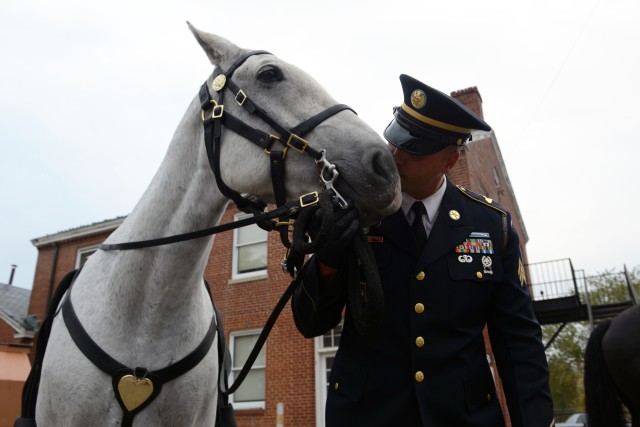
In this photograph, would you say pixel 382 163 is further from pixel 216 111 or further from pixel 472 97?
pixel 472 97

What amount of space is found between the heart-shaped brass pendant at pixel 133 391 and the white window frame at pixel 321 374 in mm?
10331

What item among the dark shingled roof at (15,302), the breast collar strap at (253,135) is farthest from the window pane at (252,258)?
the breast collar strap at (253,135)

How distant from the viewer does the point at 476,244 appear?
234cm

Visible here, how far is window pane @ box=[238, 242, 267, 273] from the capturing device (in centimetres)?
1476

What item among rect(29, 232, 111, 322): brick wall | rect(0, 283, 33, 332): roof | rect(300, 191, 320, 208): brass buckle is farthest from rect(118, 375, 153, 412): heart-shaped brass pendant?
rect(0, 283, 33, 332): roof

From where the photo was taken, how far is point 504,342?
7.38 feet

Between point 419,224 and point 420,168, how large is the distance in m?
0.27

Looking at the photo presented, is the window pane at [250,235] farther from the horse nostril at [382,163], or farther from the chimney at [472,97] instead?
the horse nostril at [382,163]

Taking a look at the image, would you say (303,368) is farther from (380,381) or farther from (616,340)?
(380,381)

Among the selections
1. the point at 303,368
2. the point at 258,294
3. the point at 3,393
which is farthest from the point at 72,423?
the point at 258,294

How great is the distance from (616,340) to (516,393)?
3.58 meters

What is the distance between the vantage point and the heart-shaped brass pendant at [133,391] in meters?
2.31

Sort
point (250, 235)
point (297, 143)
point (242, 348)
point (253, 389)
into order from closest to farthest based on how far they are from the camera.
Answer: point (297, 143) → point (253, 389) → point (242, 348) → point (250, 235)

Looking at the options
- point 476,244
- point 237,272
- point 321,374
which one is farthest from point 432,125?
point 237,272
